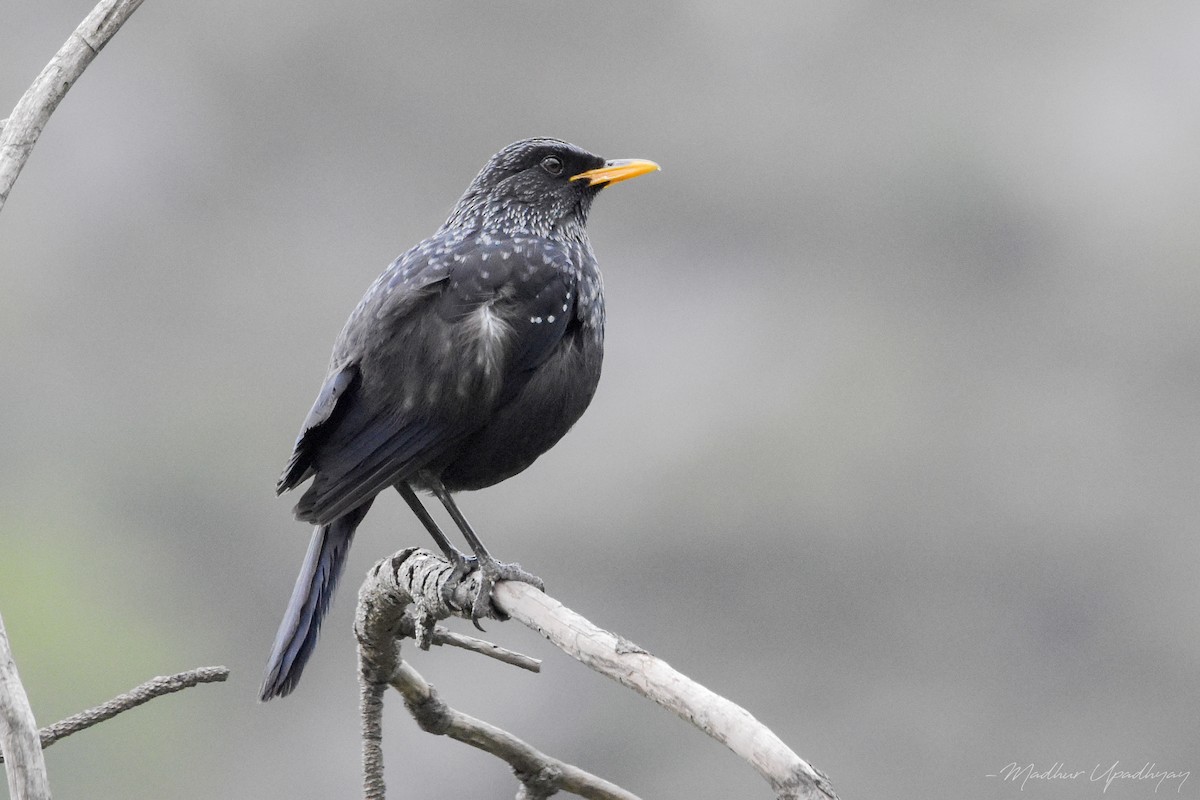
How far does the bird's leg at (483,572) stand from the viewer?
284 cm

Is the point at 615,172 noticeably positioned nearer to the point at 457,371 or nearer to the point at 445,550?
the point at 457,371

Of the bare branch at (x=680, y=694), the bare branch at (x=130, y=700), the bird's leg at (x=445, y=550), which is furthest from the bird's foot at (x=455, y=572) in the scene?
A: the bare branch at (x=130, y=700)

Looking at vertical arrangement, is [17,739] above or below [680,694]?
below

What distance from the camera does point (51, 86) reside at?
1.95 meters

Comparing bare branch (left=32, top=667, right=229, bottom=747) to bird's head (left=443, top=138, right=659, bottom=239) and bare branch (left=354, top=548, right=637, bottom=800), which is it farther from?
bird's head (left=443, top=138, right=659, bottom=239)

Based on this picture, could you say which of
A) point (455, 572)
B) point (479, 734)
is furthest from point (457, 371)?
point (479, 734)

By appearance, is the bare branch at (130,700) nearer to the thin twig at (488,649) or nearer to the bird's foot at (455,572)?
the thin twig at (488,649)

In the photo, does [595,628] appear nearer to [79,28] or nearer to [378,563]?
[378,563]

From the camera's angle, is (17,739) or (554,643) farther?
(554,643)

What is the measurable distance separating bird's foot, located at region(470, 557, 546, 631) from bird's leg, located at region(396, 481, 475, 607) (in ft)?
0.14

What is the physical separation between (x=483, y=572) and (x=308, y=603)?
40cm

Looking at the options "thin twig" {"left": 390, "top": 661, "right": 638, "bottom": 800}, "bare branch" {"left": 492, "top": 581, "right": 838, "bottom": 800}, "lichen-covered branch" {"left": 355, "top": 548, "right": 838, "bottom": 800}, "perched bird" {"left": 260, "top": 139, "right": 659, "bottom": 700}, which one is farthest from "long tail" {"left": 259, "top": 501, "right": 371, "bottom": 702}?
"bare branch" {"left": 492, "top": 581, "right": 838, "bottom": 800}

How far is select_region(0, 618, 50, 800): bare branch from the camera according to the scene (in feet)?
5.24

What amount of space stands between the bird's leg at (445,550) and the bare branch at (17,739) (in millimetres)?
1218
